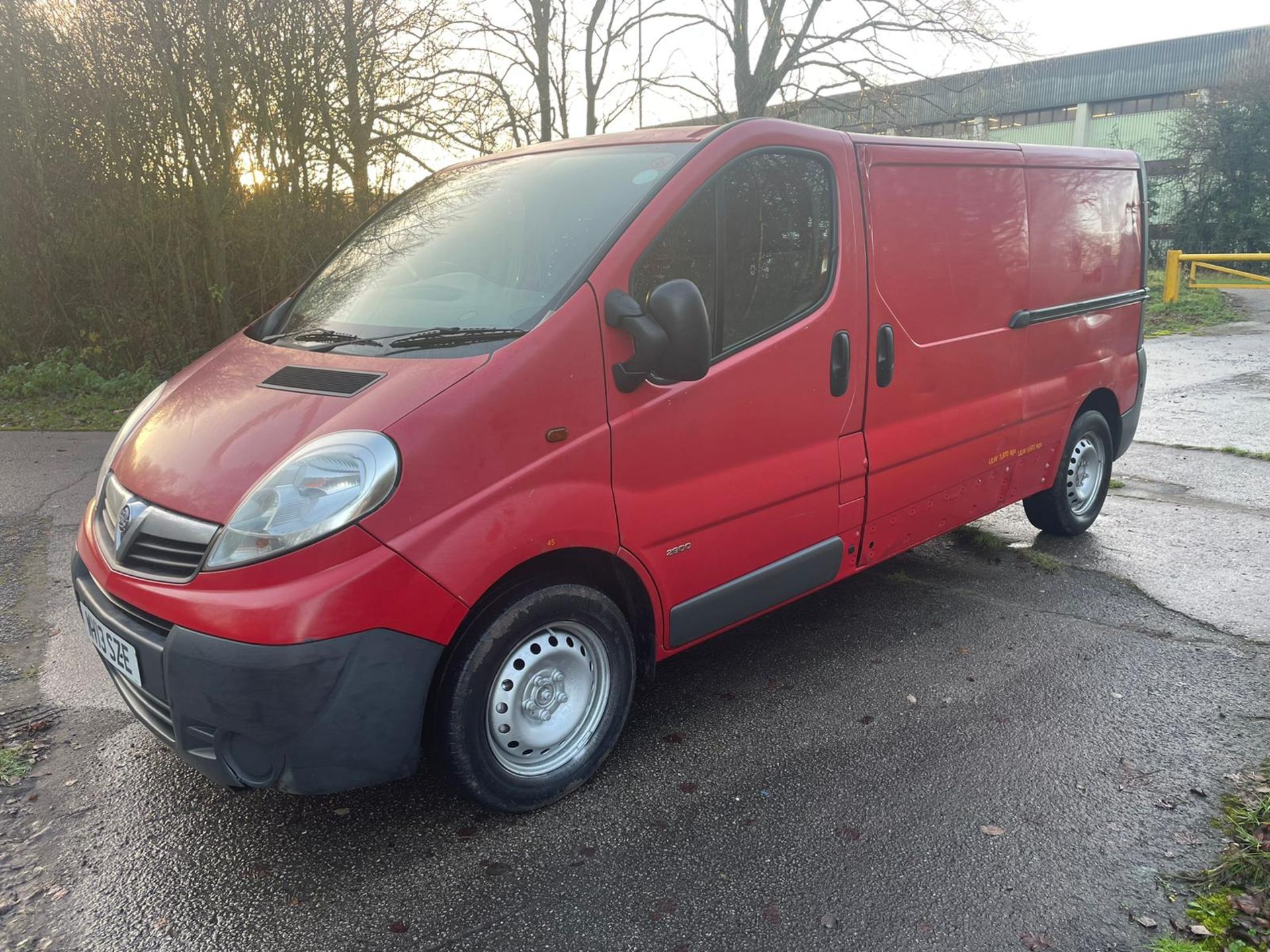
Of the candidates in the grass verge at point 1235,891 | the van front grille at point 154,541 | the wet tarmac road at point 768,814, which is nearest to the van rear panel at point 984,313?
the wet tarmac road at point 768,814

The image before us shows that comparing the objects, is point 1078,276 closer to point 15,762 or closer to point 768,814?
point 768,814

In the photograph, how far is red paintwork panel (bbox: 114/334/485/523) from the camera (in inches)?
100

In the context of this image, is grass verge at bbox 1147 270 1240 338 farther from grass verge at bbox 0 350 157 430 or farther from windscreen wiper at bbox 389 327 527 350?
windscreen wiper at bbox 389 327 527 350

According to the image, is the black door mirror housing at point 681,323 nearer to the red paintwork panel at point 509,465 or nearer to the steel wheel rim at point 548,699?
the red paintwork panel at point 509,465

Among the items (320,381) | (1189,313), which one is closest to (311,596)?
(320,381)

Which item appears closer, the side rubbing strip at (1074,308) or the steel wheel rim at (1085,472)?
the side rubbing strip at (1074,308)

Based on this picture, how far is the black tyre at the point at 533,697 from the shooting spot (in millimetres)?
2674

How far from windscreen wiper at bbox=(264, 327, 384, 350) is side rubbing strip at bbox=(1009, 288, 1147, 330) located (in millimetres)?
2969

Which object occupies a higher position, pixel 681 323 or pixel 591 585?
pixel 681 323

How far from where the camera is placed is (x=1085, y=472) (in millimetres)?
5418

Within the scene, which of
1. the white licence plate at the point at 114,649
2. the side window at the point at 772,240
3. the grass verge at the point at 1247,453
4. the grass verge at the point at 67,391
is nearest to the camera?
the white licence plate at the point at 114,649


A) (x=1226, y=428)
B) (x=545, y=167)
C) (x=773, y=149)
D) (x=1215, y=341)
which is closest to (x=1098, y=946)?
(x=773, y=149)

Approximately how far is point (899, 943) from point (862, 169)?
270cm

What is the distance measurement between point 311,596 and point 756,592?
163 cm
